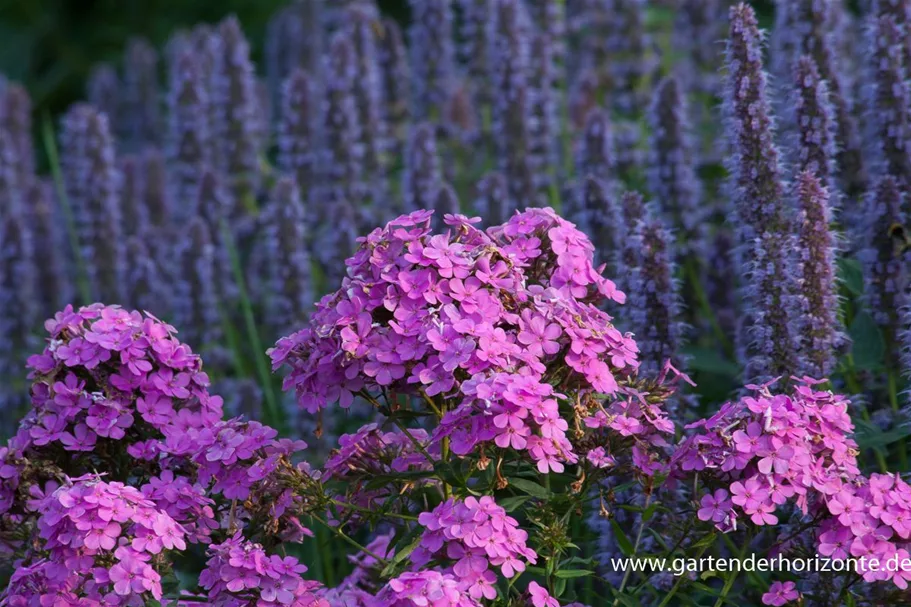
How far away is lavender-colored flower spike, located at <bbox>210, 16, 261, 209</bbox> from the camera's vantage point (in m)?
6.74

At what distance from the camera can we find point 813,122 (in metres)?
4.12

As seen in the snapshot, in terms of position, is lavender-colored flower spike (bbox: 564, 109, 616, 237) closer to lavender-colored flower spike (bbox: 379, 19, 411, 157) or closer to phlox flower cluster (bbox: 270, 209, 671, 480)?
lavender-colored flower spike (bbox: 379, 19, 411, 157)

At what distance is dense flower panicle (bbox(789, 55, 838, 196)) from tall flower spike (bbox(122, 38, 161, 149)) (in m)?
5.21

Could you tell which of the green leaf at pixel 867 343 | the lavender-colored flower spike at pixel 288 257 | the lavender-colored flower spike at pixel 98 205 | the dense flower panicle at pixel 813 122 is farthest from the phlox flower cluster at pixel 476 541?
the lavender-colored flower spike at pixel 98 205

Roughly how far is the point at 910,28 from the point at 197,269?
3.09 meters

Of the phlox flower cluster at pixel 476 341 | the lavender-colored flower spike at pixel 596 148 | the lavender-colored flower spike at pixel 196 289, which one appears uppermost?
the phlox flower cluster at pixel 476 341

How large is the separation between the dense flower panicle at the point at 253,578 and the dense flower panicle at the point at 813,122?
208 centimetres

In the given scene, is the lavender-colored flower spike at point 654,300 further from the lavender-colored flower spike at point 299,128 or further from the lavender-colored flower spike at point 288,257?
the lavender-colored flower spike at point 299,128

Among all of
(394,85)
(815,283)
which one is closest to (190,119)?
(394,85)

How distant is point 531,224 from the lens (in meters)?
3.11

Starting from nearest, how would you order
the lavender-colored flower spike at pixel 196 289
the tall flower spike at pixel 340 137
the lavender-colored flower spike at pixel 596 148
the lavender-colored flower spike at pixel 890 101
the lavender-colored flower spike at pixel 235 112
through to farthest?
1. the lavender-colored flower spike at pixel 890 101
2. the lavender-colored flower spike at pixel 596 148
3. the lavender-colored flower spike at pixel 196 289
4. the tall flower spike at pixel 340 137
5. the lavender-colored flower spike at pixel 235 112

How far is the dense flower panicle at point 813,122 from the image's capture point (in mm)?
4117

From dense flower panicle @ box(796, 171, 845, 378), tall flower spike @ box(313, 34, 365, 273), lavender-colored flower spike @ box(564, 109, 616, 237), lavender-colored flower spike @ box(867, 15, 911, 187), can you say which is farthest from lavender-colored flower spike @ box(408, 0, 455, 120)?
dense flower panicle @ box(796, 171, 845, 378)

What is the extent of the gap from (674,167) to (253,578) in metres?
2.82
